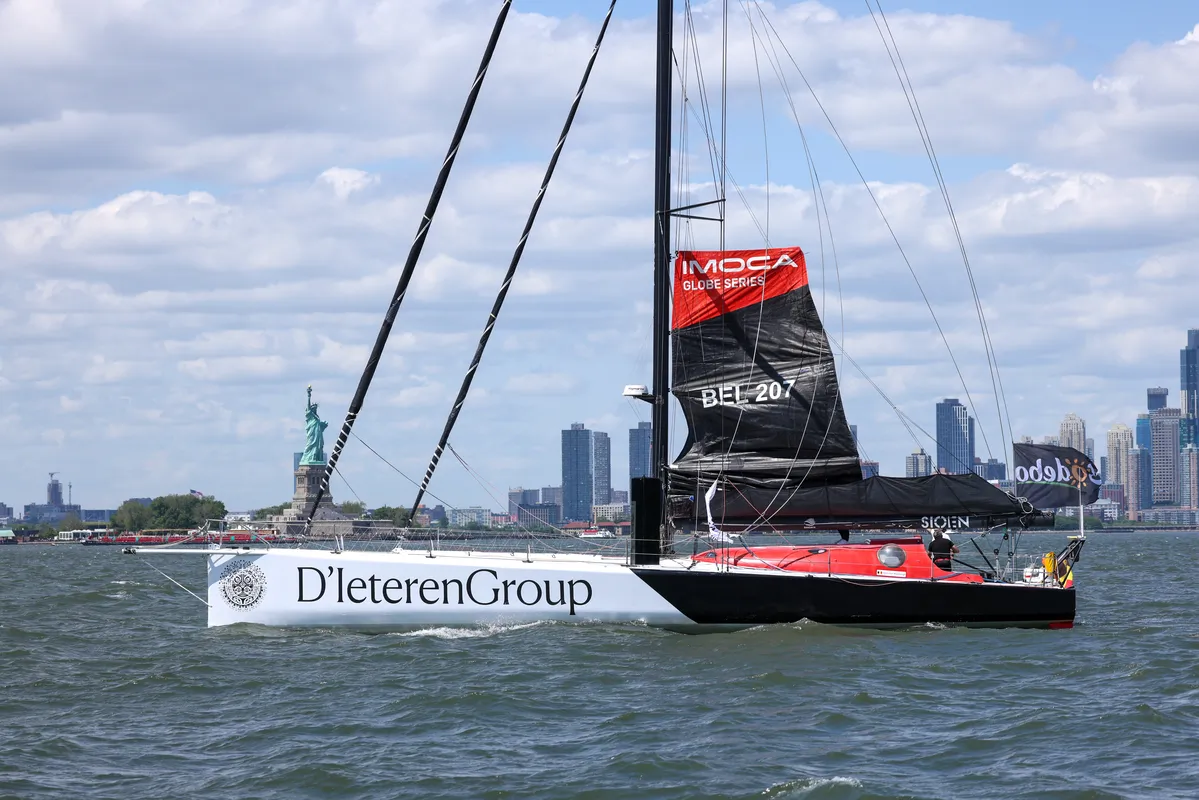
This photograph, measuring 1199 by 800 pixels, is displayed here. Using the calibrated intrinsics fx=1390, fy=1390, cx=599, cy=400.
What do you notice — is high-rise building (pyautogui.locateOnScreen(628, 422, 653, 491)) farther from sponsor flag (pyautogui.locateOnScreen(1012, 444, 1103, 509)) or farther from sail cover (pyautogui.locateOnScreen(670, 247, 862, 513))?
sponsor flag (pyautogui.locateOnScreen(1012, 444, 1103, 509))

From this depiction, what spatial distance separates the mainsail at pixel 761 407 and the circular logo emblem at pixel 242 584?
666 cm

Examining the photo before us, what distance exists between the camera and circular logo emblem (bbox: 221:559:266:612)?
71.1 feet

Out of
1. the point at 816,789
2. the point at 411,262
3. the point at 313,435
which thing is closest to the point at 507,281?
the point at 411,262

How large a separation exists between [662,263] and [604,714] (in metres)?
9.30

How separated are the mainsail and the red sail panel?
0.05ft

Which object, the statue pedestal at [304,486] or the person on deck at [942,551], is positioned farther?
the statue pedestal at [304,486]

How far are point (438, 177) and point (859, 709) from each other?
42.1ft

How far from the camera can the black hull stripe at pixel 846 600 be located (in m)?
20.8

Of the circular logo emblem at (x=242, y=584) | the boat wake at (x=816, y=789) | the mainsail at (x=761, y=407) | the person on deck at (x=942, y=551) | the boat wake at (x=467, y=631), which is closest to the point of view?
the boat wake at (x=816, y=789)

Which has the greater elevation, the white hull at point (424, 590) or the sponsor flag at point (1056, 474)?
the sponsor flag at point (1056, 474)

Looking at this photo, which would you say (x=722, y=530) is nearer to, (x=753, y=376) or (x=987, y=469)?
(x=753, y=376)

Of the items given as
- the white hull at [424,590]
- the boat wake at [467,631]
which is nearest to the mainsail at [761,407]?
the white hull at [424,590]

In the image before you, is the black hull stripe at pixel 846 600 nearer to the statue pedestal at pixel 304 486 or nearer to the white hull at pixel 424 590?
the white hull at pixel 424 590

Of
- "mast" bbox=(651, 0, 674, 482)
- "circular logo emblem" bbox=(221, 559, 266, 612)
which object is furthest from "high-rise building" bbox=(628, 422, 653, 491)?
"circular logo emblem" bbox=(221, 559, 266, 612)
